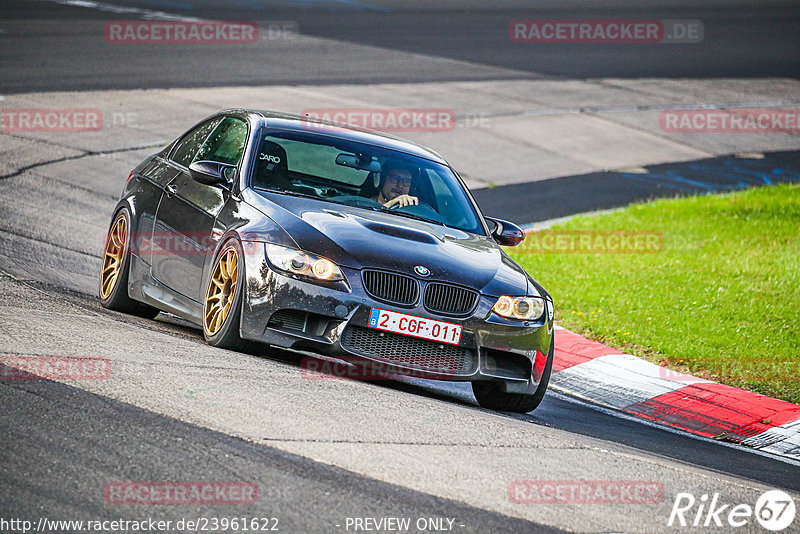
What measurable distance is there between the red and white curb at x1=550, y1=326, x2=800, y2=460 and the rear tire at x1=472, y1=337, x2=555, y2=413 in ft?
4.51

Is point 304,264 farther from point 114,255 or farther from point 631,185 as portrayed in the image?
point 631,185

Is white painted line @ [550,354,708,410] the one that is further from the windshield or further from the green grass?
the windshield

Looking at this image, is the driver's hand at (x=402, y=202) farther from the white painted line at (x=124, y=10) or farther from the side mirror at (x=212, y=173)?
the white painted line at (x=124, y=10)

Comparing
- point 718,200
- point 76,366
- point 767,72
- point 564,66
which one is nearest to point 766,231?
point 718,200

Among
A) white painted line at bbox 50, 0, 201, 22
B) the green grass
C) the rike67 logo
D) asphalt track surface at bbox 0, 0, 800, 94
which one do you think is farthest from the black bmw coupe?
white painted line at bbox 50, 0, 201, 22

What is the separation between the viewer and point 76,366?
5902 millimetres

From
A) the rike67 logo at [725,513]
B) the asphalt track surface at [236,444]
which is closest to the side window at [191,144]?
the asphalt track surface at [236,444]

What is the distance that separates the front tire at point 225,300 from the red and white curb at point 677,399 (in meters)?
3.03

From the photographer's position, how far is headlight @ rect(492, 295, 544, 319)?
7.18 meters

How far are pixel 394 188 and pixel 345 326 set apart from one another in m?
Result: 1.75

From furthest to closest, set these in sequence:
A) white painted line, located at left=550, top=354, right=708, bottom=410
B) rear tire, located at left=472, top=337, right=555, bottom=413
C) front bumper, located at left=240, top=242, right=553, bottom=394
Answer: white painted line, located at left=550, top=354, right=708, bottom=410, rear tire, located at left=472, top=337, right=555, bottom=413, front bumper, located at left=240, top=242, right=553, bottom=394

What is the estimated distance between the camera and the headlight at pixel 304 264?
6875mm

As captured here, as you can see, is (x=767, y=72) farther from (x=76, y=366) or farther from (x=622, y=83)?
(x=76, y=366)

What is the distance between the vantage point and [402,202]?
27.0 ft
